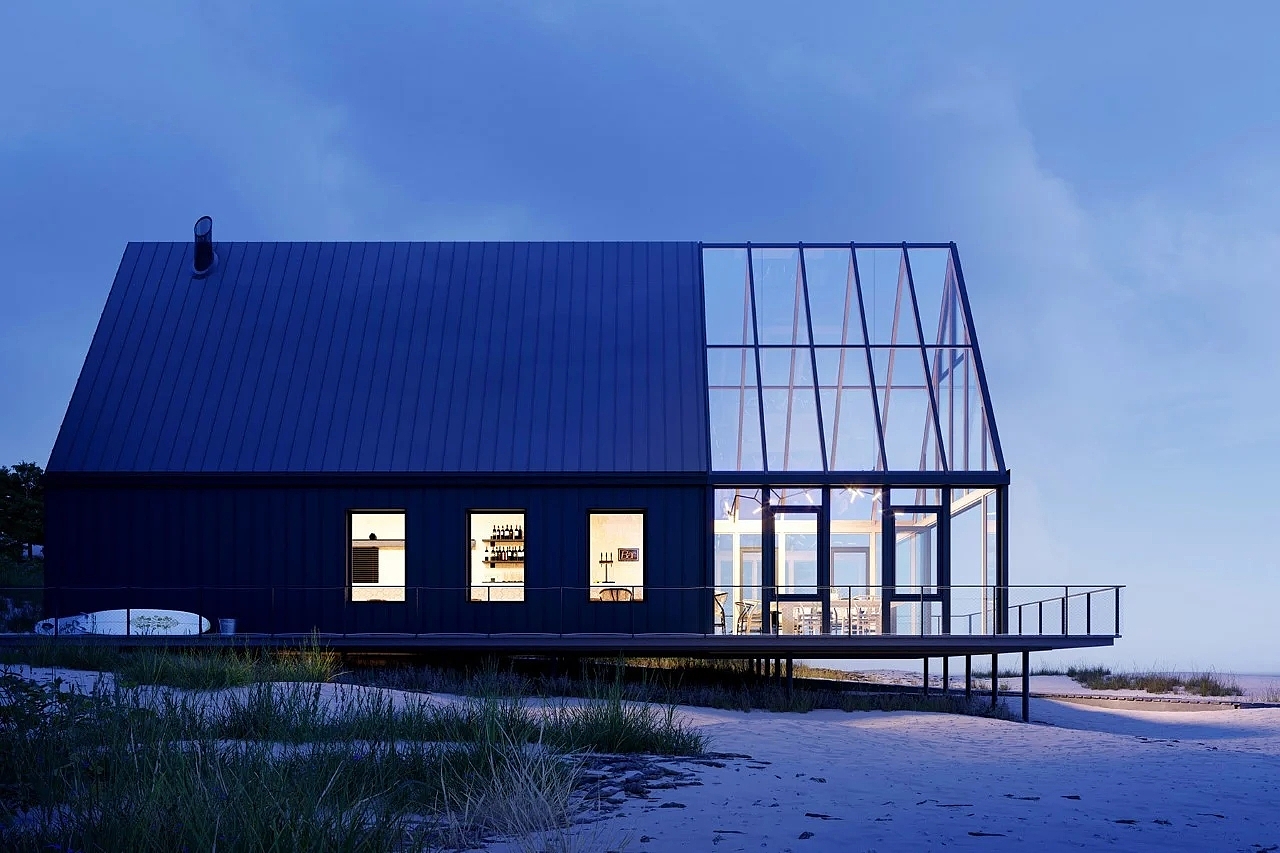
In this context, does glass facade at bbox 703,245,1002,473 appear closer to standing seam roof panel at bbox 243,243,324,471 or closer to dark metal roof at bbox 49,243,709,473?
dark metal roof at bbox 49,243,709,473

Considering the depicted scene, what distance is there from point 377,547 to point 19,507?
1446 centimetres

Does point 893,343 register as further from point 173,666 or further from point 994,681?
point 173,666

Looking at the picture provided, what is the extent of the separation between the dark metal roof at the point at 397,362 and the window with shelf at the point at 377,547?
81 centimetres

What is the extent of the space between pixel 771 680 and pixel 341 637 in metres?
7.13

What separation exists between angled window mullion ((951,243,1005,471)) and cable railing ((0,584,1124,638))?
7.19 feet

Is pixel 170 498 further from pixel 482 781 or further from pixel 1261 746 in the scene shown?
pixel 1261 746

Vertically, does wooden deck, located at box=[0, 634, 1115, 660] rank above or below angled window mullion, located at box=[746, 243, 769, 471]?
below

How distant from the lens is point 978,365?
18250 millimetres

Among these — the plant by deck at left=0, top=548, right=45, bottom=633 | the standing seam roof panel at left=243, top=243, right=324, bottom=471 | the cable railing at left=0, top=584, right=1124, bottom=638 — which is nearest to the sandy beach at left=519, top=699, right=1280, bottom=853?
A: the cable railing at left=0, top=584, right=1124, bottom=638

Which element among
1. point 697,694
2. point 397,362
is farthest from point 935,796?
point 397,362

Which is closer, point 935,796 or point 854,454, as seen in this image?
point 935,796

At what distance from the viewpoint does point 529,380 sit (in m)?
18.8

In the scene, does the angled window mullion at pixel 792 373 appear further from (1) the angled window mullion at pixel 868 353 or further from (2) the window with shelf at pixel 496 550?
(2) the window with shelf at pixel 496 550

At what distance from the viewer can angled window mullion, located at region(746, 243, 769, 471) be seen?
17.5m
